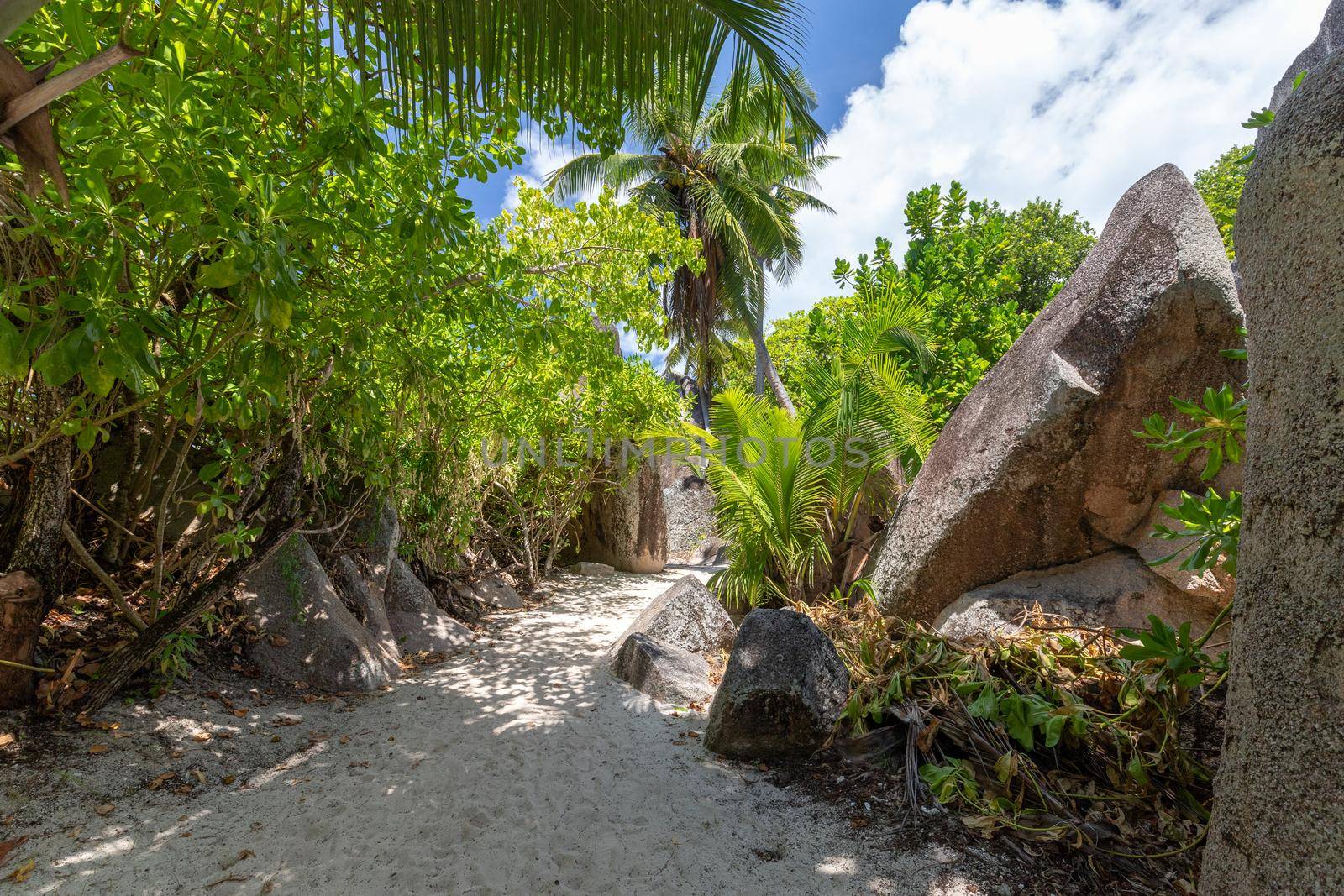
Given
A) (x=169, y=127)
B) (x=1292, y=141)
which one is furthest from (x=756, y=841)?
(x=169, y=127)

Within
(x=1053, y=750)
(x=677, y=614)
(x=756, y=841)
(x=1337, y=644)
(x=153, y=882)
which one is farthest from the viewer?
(x=677, y=614)

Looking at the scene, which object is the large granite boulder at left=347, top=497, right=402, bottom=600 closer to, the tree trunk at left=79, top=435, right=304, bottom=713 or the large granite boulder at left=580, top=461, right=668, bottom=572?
the tree trunk at left=79, top=435, right=304, bottom=713

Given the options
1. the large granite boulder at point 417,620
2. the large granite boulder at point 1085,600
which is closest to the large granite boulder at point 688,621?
the large granite boulder at point 417,620

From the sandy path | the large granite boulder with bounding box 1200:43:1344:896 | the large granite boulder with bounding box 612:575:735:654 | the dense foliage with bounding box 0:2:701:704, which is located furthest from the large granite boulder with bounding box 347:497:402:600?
the large granite boulder with bounding box 1200:43:1344:896

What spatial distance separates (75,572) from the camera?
3400mm

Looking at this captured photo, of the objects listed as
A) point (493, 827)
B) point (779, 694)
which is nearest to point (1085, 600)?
point (779, 694)

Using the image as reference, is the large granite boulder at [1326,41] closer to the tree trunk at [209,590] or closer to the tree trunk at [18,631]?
the tree trunk at [209,590]

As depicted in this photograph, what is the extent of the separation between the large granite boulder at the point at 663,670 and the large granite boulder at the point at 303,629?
1.65 metres

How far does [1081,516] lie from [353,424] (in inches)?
177

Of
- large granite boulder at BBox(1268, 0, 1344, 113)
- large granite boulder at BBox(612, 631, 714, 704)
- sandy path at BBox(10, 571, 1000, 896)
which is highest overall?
large granite boulder at BBox(1268, 0, 1344, 113)

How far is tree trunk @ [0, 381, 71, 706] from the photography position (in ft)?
8.58

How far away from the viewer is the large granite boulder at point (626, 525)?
9.44 m

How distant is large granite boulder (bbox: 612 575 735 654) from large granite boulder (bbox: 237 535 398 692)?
180cm

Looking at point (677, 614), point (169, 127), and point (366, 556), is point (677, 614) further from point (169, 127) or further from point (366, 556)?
point (169, 127)
